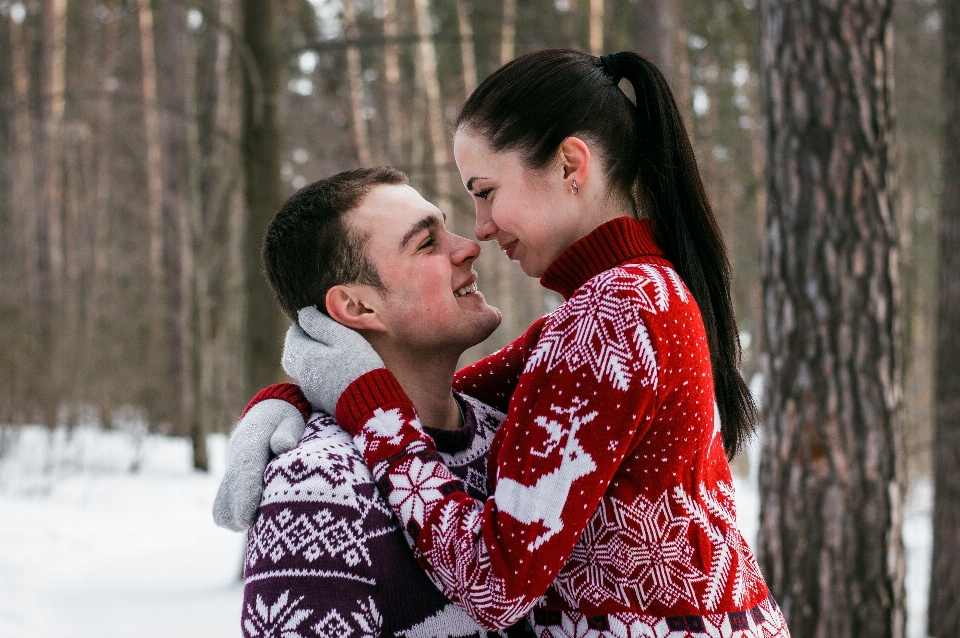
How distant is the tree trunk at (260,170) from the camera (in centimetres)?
511

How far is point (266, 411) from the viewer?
199cm

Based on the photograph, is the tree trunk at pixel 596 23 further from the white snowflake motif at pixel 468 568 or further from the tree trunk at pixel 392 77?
the white snowflake motif at pixel 468 568

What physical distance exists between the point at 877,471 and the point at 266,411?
8.56 ft

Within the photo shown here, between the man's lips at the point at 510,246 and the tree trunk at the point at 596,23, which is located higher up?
the tree trunk at the point at 596,23

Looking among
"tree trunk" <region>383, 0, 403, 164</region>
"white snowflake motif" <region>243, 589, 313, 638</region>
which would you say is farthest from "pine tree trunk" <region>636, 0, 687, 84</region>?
"tree trunk" <region>383, 0, 403, 164</region>

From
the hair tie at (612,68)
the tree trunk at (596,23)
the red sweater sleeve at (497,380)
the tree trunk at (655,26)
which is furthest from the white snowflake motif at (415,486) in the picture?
the tree trunk at (596,23)

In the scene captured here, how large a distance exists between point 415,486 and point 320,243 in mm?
742

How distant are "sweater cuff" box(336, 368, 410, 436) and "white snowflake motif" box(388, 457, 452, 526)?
16cm

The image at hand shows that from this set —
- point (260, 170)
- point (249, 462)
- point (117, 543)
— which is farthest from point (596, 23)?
point (249, 462)

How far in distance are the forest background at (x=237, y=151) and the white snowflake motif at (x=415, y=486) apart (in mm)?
2307

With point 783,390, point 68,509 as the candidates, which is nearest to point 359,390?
point 783,390

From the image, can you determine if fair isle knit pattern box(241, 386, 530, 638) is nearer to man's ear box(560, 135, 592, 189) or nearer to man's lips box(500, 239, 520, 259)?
man's lips box(500, 239, 520, 259)

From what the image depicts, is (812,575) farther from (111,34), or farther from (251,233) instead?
(111,34)

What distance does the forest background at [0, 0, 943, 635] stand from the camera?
548cm
